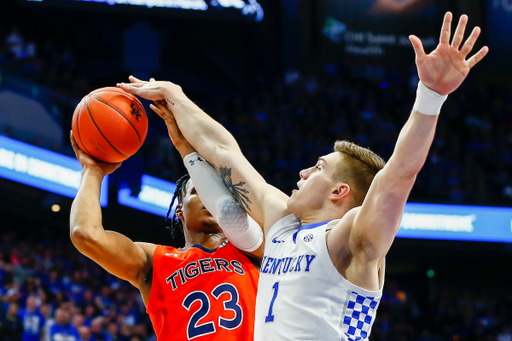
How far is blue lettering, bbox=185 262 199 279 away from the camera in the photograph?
132 inches

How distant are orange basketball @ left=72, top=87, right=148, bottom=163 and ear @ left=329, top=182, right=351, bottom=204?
1222 mm

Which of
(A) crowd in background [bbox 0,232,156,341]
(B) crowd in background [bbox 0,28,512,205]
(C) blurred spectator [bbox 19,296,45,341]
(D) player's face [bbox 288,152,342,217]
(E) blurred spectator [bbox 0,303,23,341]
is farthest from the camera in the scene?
(B) crowd in background [bbox 0,28,512,205]

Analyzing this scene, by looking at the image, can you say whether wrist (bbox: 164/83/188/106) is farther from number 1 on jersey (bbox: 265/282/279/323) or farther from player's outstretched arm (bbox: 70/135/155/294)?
number 1 on jersey (bbox: 265/282/279/323)

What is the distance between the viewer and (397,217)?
229 cm

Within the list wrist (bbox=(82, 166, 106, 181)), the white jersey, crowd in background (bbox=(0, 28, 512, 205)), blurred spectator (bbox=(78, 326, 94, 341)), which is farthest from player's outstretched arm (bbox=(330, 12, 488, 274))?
crowd in background (bbox=(0, 28, 512, 205))

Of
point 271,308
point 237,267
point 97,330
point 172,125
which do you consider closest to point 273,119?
point 97,330

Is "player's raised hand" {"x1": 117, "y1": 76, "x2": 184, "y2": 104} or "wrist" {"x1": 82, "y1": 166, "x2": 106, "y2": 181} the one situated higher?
"player's raised hand" {"x1": 117, "y1": 76, "x2": 184, "y2": 104}

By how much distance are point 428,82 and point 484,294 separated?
1471 centimetres

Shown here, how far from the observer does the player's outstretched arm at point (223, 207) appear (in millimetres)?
3164

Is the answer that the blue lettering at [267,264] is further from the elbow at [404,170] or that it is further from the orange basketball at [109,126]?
the orange basketball at [109,126]

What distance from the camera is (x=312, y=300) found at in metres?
2.48

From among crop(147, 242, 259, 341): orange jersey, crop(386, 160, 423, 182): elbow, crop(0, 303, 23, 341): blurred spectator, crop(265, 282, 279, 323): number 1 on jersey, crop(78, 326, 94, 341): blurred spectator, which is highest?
crop(386, 160, 423, 182): elbow

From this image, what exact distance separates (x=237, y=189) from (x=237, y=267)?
0.53 meters

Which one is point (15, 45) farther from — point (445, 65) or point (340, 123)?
point (445, 65)
